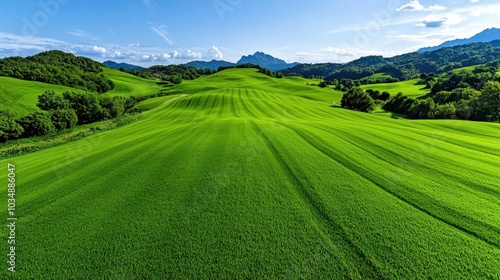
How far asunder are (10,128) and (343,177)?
2978 inches

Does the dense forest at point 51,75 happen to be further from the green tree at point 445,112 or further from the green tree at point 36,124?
the green tree at point 445,112

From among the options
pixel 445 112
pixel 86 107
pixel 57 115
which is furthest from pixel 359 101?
pixel 57 115

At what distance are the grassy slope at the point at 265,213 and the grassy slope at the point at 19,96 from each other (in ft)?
271

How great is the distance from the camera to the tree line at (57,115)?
186ft

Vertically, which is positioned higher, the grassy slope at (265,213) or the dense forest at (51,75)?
the dense forest at (51,75)

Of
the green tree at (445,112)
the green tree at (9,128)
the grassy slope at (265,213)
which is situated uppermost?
the grassy slope at (265,213)

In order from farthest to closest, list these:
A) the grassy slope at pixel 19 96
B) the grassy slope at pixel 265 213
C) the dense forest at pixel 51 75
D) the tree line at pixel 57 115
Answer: the dense forest at pixel 51 75
the grassy slope at pixel 19 96
the tree line at pixel 57 115
the grassy slope at pixel 265 213

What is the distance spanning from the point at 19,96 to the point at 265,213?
4621 inches

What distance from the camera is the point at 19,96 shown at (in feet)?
285

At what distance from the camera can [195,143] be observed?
23.1 meters

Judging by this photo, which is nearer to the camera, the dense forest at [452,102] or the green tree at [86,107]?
the dense forest at [452,102]

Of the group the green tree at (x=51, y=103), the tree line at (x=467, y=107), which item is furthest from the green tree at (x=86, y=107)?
the tree line at (x=467, y=107)

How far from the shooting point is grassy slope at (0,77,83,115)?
255ft

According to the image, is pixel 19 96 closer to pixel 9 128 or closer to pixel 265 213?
pixel 9 128
